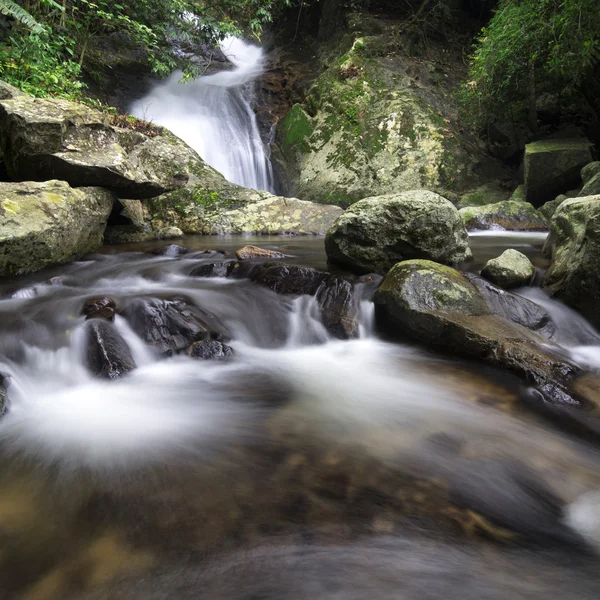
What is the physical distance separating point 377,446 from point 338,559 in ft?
3.26

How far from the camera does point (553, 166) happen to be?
422 inches

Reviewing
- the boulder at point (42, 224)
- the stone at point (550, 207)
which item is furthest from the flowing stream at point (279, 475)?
the stone at point (550, 207)

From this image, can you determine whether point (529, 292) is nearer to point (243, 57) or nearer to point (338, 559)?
point (338, 559)

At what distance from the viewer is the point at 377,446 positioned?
2.56 meters

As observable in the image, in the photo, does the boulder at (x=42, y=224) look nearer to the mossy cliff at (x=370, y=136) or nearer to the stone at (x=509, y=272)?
the stone at (x=509, y=272)

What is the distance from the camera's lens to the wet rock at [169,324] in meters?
3.77

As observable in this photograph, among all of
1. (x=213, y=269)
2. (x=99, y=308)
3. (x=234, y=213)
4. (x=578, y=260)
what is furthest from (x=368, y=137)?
(x=99, y=308)

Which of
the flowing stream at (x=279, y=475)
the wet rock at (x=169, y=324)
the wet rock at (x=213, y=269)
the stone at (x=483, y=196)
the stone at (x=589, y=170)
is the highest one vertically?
the stone at (x=589, y=170)

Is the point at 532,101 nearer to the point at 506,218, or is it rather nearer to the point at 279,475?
the point at 506,218

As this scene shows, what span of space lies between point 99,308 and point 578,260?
184 inches

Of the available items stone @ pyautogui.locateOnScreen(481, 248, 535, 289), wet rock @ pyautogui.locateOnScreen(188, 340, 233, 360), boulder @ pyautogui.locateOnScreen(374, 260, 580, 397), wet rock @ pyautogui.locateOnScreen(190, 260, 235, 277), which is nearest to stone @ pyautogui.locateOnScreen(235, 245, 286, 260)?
wet rock @ pyautogui.locateOnScreen(190, 260, 235, 277)

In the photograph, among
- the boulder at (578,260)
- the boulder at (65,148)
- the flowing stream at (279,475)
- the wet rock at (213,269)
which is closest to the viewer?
the flowing stream at (279,475)

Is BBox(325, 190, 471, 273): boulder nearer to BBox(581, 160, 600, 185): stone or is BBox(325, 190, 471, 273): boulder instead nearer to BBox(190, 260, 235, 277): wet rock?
BBox(190, 260, 235, 277): wet rock

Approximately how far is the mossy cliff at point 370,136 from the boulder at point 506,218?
2880mm
